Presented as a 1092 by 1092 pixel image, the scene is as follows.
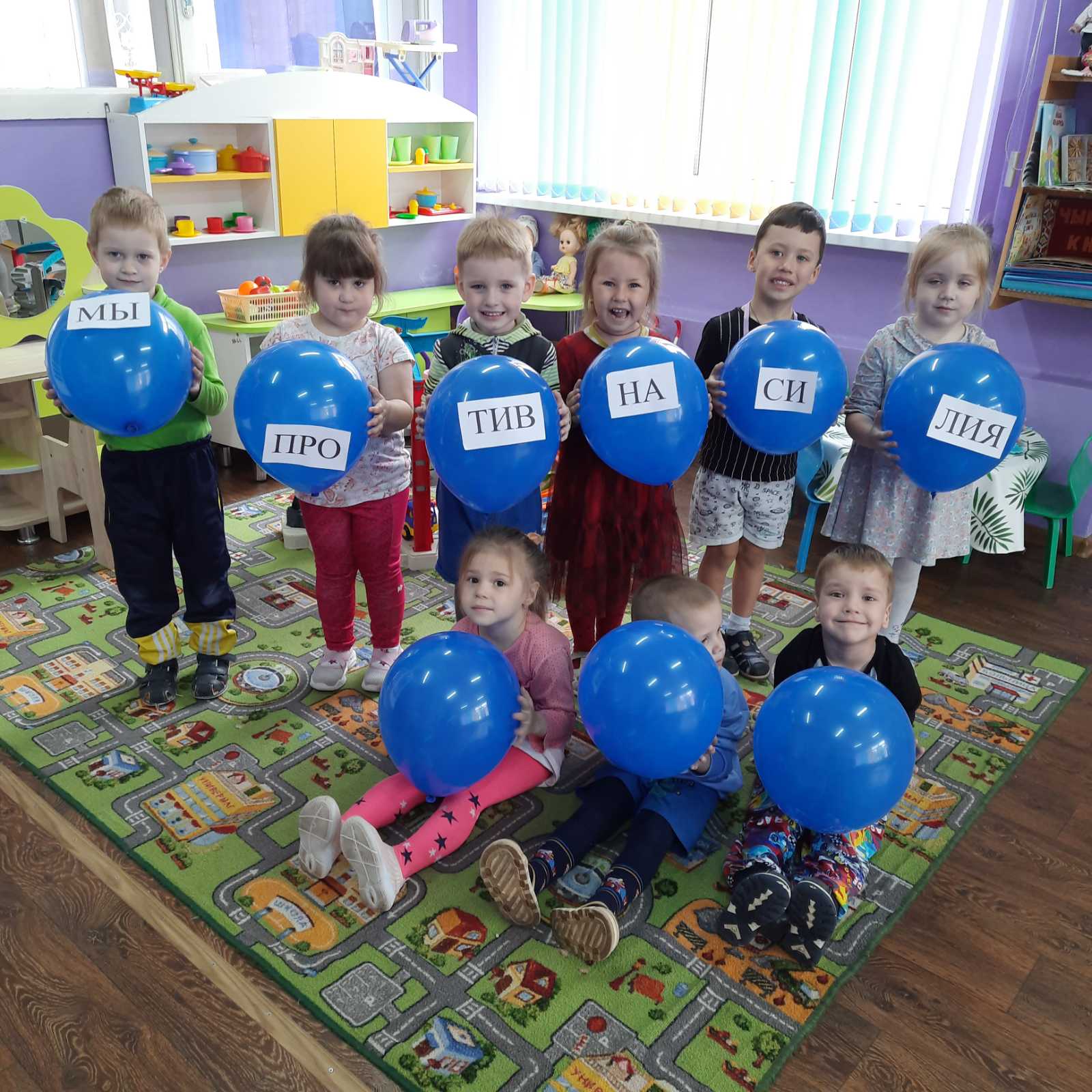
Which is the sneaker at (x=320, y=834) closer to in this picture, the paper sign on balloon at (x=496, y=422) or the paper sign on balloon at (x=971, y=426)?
the paper sign on balloon at (x=496, y=422)

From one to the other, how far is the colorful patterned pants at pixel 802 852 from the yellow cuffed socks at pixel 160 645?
1308mm

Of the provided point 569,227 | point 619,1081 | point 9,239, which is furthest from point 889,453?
point 569,227

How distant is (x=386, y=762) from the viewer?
200 cm

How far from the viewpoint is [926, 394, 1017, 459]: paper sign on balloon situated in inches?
68.5

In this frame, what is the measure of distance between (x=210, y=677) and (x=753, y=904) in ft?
4.39

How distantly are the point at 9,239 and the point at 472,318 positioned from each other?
1.93 m

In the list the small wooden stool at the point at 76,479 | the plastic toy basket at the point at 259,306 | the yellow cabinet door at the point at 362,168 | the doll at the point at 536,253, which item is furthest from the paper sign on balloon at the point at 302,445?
the doll at the point at 536,253

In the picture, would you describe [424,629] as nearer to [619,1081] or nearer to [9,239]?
[619,1081]

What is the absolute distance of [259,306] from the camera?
3594 mm

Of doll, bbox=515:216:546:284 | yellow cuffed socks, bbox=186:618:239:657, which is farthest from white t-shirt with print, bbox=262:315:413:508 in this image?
doll, bbox=515:216:546:284

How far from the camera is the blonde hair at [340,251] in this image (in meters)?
1.85

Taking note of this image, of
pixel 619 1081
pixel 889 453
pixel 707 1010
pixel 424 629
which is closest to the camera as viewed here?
pixel 619 1081

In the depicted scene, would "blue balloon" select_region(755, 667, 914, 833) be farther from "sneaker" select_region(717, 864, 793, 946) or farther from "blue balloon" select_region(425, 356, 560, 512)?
"blue balloon" select_region(425, 356, 560, 512)

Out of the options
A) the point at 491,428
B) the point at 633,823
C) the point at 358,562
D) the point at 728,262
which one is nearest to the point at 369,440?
the point at 358,562
